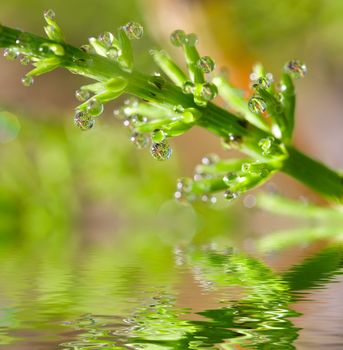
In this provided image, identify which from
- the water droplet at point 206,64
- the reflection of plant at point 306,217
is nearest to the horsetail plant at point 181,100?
the water droplet at point 206,64

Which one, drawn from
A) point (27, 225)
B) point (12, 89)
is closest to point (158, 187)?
point (27, 225)

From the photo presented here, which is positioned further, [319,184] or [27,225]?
[27,225]

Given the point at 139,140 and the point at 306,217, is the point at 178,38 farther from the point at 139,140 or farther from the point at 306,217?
the point at 306,217

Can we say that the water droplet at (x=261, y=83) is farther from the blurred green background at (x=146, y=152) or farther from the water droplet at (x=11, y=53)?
the blurred green background at (x=146, y=152)

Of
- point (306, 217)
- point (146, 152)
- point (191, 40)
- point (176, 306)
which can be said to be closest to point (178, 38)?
point (191, 40)

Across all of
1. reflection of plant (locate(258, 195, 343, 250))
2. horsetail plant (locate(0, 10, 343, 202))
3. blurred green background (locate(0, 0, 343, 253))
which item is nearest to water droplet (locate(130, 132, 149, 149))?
horsetail plant (locate(0, 10, 343, 202))

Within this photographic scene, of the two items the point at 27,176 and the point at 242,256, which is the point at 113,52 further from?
the point at 27,176

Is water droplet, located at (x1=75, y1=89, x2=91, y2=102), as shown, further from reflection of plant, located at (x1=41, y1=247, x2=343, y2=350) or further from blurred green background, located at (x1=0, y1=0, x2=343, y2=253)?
blurred green background, located at (x1=0, y1=0, x2=343, y2=253)
